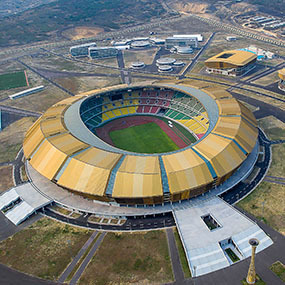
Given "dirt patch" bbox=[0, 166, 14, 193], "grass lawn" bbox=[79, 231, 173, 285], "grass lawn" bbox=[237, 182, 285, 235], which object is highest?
"grass lawn" bbox=[237, 182, 285, 235]

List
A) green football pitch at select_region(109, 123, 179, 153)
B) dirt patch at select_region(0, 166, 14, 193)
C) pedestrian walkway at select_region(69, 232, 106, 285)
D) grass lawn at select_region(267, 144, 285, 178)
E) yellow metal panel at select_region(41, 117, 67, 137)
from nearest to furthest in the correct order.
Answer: pedestrian walkway at select_region(69, 232, 106, 285)
grass lawn at select_region(267, 144, 285, 178)
dirt patch at select_region(0, 166, 14, 193)
yellow metal panel at select_region(41, 117, 67, 137)
green football pitch at select_region(109, 123, 179, 153)

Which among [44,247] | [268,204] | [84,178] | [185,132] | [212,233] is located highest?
[84,178]

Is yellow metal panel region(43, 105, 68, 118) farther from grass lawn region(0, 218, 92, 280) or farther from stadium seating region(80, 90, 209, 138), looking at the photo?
grass lawn region(0, 218, 92, 280)

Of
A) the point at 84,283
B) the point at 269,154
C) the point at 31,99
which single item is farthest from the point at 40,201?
the point at 31,99

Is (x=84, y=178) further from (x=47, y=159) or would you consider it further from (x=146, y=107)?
(x=146, y=107)

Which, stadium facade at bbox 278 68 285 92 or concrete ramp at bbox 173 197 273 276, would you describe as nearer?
concrete ramp at bbox 173 197 273 276

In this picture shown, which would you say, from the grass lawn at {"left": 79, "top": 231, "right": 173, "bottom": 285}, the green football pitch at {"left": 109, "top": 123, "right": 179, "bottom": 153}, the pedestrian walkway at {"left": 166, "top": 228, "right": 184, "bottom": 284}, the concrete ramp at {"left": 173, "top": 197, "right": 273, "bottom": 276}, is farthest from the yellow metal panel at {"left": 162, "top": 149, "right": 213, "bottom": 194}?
the green football pitch at {"left": 109, "top": 123, "right": 179, "bottom": 153}

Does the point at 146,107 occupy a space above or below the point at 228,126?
below

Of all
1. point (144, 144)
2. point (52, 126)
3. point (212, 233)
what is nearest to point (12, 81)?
point (52, 126)
